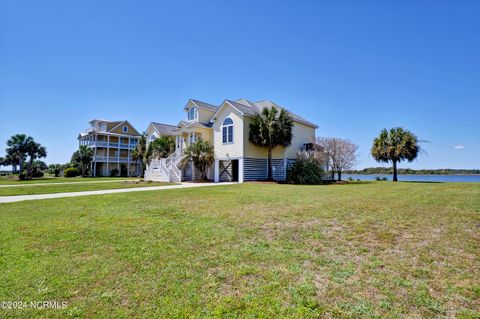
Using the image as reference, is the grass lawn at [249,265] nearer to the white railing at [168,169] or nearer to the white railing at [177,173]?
the white railing at [177,173]

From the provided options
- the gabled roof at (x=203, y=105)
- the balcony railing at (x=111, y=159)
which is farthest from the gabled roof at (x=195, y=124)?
the balcony railing at (x=111, y=159)

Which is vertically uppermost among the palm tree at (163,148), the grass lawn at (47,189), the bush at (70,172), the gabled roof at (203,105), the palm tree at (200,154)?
the gabled roof at (203,105)

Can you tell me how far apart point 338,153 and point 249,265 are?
24.6 metres

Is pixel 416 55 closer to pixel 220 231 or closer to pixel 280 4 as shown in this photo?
pixel 280 4

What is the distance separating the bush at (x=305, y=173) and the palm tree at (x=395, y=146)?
9805 mm

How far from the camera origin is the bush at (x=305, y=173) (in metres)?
21.7

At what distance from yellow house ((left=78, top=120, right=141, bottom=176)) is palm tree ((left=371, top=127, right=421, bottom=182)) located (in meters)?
41.2

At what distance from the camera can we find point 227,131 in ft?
81.2

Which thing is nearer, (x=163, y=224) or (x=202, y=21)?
(x=163, y=224)

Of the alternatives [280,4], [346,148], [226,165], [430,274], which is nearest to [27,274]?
[430,274]

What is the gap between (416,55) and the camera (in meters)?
14.9

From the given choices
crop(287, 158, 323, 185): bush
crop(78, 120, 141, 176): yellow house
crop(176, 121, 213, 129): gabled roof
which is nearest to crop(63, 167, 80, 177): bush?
crop(78, 120, 141, 176): yellow house

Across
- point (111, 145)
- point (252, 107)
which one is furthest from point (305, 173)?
point (111, 145)

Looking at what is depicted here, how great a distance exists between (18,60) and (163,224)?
14634mm
